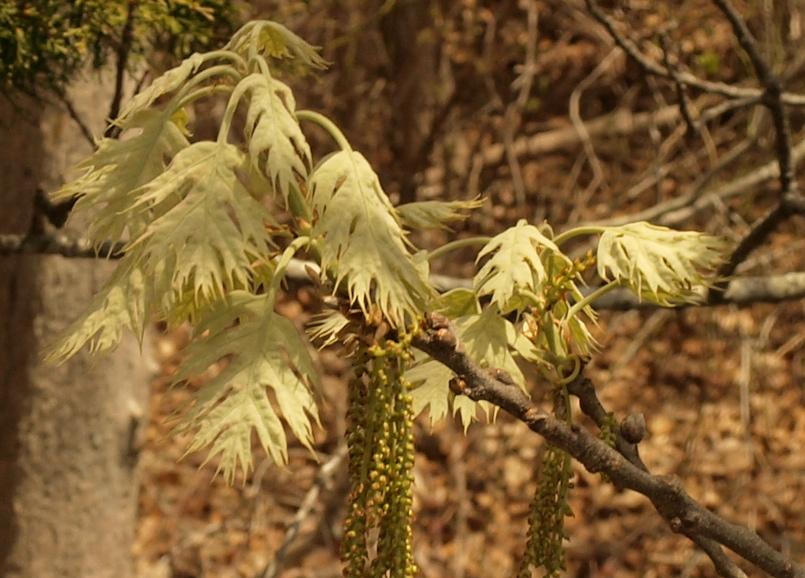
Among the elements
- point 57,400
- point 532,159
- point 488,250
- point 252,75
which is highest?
point 252,75

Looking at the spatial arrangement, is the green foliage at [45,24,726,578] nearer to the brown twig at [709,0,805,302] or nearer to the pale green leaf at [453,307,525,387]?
the pale green leaf at [453,307,525,387]

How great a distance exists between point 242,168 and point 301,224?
3.4 inches

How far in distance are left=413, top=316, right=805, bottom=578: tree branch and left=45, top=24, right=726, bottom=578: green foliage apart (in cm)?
3

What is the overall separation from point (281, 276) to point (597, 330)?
3.41m

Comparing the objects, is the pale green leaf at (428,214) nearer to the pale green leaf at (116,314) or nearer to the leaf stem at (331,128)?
the leaf stem at (331,128)

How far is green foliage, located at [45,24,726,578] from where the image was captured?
3.61ft

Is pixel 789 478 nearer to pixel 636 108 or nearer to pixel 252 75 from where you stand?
pixel 636 108

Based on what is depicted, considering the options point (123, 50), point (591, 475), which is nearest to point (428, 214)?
point (123, 50)

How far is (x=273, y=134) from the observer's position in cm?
112

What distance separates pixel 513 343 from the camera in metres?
1.32

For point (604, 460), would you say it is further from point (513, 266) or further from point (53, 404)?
point (53, 404)

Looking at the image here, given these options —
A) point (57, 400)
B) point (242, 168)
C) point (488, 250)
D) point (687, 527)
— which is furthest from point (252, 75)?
point (57, 400)

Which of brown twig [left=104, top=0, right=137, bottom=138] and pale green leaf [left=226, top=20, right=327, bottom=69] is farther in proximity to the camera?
brown twig [left=104, top=0, right=137, bottom=138]

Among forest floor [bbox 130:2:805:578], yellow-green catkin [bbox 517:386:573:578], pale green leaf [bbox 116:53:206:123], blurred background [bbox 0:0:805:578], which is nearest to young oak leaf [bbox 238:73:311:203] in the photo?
pale green leaf [bbox 116:53:206:123]
